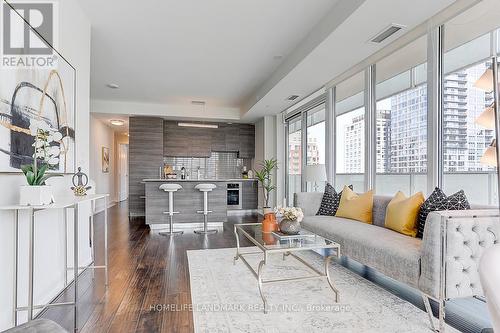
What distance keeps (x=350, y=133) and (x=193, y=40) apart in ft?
9.33

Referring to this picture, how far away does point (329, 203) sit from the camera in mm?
3955

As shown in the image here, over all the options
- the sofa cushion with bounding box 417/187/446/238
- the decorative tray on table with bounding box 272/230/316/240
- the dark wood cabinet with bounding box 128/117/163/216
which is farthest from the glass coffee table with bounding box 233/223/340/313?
the dark wood cabinet with bounding box 128/117/163/216

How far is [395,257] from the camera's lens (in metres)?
2.21

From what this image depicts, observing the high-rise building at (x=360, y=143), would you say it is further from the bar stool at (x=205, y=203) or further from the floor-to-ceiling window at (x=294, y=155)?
the bar stool at (x=205, y=203)

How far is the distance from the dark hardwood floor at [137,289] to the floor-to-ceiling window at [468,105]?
2875 millimetres

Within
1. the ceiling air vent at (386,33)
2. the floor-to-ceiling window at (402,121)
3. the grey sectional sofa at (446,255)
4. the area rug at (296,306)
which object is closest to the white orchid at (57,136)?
the area rug at (296,306)

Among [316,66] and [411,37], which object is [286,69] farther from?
[411,37]

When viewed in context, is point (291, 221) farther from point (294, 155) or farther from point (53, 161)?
point (294, 155)

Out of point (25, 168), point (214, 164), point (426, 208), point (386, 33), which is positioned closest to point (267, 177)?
point (214, 164)

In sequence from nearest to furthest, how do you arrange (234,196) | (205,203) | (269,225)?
(269,225) → (205,203) → (234,196)

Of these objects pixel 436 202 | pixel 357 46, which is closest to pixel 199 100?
pixel 357 46

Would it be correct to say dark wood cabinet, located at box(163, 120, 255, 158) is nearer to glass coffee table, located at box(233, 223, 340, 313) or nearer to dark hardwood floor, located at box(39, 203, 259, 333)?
Result: dark hardwood floor, located at box(39, 203, 259, 333)

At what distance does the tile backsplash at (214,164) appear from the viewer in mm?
8164

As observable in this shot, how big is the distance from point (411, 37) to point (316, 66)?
1204 mm
